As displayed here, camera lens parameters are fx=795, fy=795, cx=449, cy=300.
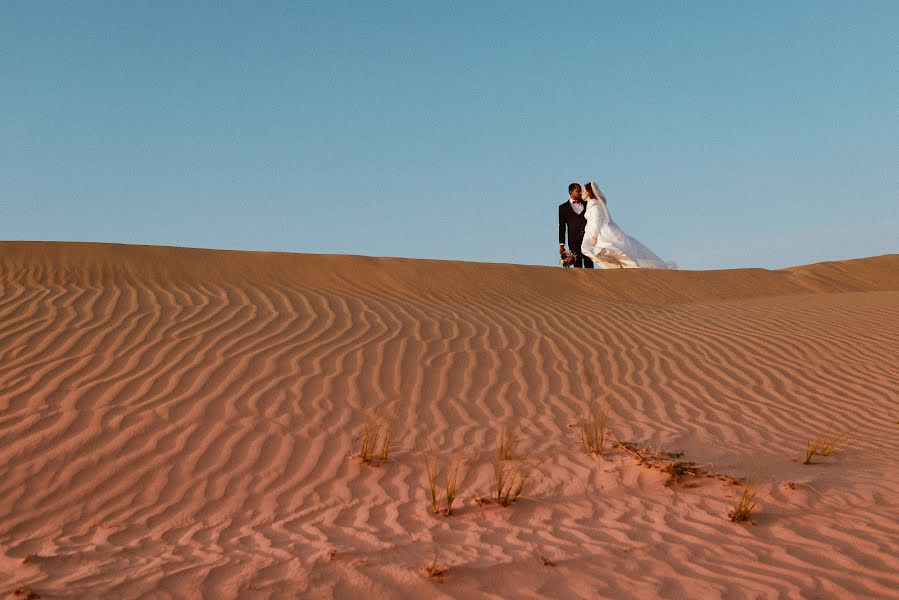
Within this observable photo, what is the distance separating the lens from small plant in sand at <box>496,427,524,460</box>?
5.12m

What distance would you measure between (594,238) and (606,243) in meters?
0.27

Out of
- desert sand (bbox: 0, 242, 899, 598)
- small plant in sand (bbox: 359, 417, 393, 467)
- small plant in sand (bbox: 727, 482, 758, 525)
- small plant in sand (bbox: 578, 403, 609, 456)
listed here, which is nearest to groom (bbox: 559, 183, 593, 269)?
desert sand (bbox: 0, 242, 899, 598)

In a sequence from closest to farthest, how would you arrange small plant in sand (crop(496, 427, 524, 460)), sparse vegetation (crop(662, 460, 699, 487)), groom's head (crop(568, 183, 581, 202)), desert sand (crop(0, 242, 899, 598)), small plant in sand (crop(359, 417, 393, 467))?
desert sand (crop(0, 242, 899, 598)), sparse vegetation (crop(662, 460, 699, 487)), small plant in sand (crop(359, 417, 393, 467)), small plant in sand (crop(496, 427, 524, 460)), groom's head (crop(568, 183, 581, 202))

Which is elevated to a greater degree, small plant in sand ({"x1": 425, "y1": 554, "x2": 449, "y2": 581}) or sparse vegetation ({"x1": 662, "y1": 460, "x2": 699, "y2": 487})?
sparse vegetation ({"x1": 662, "y1": 460, "x2": 699, "y2": 487})

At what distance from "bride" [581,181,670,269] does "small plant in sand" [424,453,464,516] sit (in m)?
11.3

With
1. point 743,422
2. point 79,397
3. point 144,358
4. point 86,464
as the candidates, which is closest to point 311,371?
point 144,358

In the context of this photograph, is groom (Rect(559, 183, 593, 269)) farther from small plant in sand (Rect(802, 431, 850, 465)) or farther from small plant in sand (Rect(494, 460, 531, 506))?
small plant in sand (Rect(494, 460, 531, 506))

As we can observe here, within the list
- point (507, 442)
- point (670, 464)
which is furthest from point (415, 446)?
point (670, 464)

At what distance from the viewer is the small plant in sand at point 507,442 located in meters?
5.12

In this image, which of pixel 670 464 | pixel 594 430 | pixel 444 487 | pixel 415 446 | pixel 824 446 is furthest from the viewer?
pixel 594 430

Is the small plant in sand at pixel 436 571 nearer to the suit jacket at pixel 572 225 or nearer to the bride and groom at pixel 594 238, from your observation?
the bride and groom at pixel 594 238

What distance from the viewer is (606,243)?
1609 cm

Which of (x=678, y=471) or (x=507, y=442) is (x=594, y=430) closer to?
(x=507, y=442)

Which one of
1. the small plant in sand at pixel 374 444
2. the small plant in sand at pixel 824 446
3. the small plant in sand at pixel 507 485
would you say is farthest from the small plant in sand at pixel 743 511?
the small plant in sand at pixel 374 444
